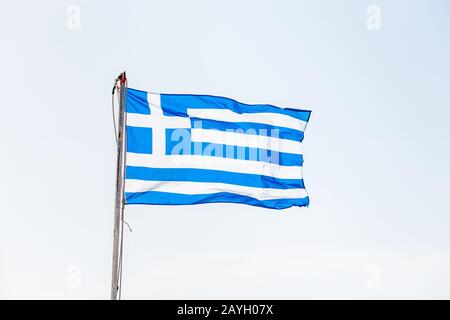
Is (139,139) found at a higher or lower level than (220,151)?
higher

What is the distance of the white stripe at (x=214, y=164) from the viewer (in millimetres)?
18562

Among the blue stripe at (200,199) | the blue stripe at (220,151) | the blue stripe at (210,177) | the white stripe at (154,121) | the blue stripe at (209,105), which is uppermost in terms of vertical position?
the blue stripe at (209,105)

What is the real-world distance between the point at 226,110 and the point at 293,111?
223 cm

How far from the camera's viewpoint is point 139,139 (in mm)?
18719

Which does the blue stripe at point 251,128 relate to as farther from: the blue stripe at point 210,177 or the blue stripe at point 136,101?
the blue stripe at point 136,101

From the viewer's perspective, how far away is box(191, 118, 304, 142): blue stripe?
2008cm

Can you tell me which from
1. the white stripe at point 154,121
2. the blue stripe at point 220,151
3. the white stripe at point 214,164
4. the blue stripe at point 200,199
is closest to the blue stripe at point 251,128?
the white stripe at point 154,121

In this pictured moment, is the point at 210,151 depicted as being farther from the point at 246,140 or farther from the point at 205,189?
the point at 246,140

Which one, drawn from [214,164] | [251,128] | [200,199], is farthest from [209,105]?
[200,199]

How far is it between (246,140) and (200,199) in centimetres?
254

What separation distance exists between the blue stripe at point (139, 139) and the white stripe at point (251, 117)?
64.5 inches

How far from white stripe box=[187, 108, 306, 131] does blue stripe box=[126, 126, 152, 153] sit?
1.64 metres
